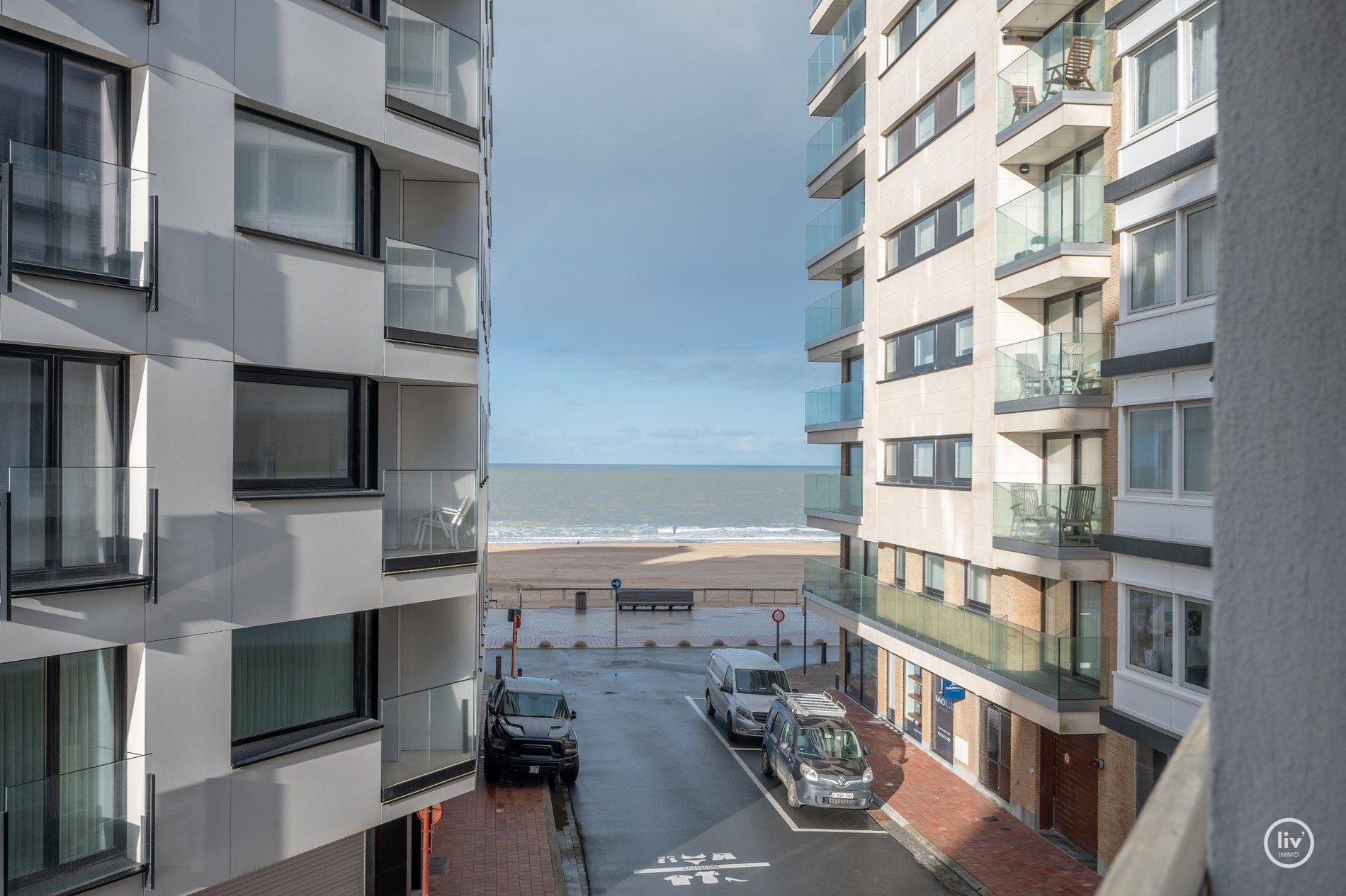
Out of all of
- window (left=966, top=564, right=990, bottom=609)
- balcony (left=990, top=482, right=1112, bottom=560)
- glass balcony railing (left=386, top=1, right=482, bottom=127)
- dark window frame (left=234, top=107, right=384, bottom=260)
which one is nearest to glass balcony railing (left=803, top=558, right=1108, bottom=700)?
window (left=966, top=564, right=990, bottom=609)

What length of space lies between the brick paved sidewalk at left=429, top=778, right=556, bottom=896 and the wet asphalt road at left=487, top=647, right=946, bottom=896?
0.93m

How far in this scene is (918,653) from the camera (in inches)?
965

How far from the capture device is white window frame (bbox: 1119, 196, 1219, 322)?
14.5m

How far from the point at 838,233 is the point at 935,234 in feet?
21.9

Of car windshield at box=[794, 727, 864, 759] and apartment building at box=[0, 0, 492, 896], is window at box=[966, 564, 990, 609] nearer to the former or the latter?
car windshield at box=[794, 727, 864, 759]

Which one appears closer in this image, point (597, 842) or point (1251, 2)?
point (1251, 2)

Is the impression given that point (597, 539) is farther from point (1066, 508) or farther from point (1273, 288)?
point (1273, 288)

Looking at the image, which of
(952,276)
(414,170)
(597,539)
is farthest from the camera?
(597,539)

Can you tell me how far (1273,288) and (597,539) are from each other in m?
105

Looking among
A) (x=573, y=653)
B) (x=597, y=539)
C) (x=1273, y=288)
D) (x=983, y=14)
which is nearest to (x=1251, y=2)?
(x=1273, y=288)

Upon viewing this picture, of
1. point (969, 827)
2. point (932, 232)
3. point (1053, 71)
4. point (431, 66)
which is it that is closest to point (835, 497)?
point (932, 232)

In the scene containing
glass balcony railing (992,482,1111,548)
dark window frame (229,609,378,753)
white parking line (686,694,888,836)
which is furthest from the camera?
white parking line (686,694,888,836)

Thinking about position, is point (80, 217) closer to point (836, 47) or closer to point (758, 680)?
point (758, 680)

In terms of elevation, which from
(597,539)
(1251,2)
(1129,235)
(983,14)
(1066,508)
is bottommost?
(597,539)
